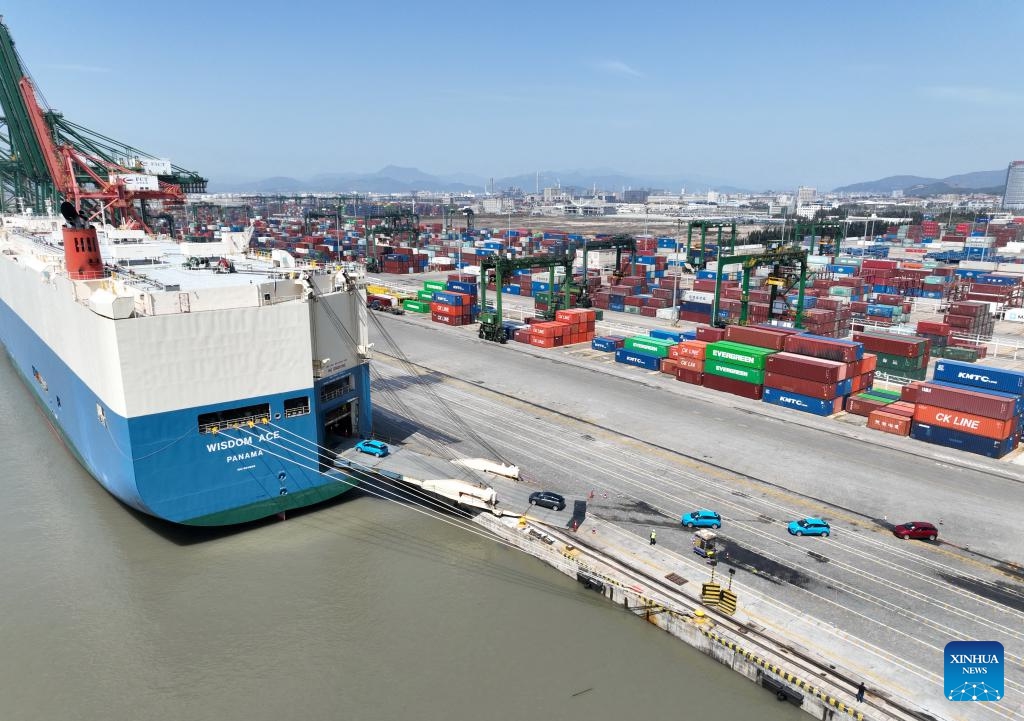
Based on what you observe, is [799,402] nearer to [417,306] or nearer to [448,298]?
[448,298]

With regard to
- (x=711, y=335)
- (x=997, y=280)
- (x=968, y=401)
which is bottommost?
(x=968, y=401)

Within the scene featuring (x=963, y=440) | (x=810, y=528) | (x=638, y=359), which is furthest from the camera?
(x=638, y=359)

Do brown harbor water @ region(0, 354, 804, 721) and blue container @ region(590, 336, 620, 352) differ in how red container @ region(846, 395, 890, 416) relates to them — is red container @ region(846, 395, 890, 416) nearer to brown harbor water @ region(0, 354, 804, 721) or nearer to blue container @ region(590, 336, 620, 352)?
blue container @ region(590, 336, 620, 352)

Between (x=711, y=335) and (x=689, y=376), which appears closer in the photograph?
(x=689, y=376)

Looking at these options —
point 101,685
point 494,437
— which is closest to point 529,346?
point 494,437

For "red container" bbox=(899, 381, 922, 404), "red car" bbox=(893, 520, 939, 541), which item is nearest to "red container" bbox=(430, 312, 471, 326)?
"red container" bbox=(899, 381, 922, 404)

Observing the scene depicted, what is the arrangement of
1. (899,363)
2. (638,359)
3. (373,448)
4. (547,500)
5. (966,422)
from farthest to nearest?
(638,359) < (899,363) < (966,422) < (373,448) < (547,500)

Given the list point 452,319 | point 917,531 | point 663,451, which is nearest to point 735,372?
point 663,451

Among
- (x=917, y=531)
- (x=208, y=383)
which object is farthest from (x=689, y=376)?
(x=208, y=383)

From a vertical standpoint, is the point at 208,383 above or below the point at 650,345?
above
